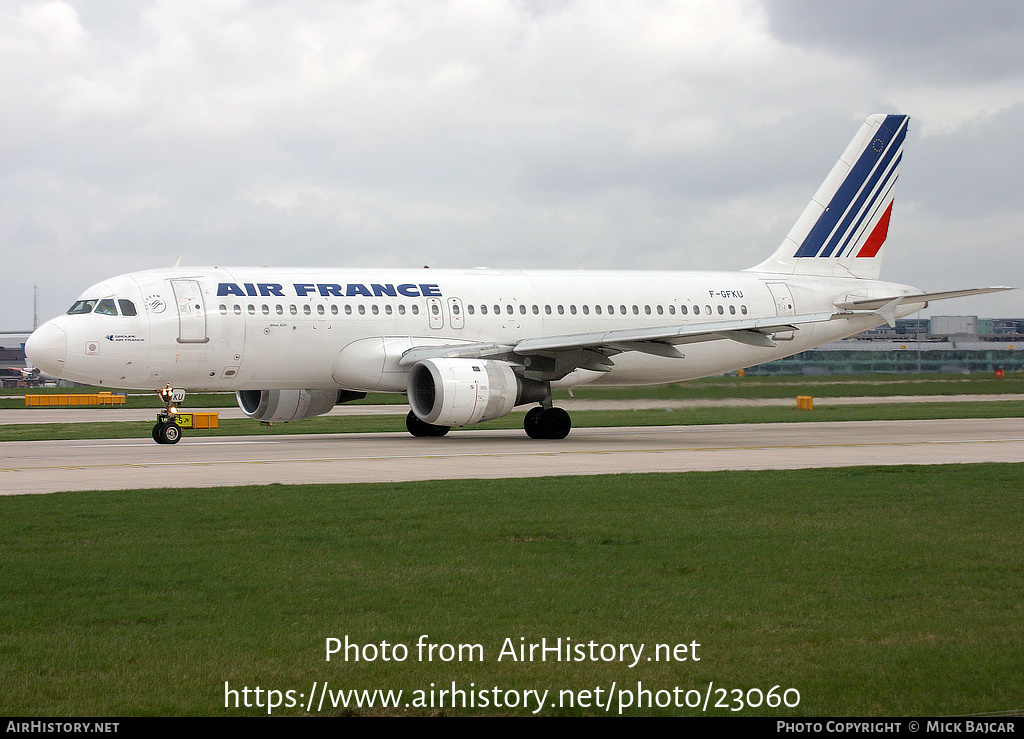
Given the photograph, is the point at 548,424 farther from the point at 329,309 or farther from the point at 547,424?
the point at 329,309

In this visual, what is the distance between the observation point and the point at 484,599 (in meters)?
8.64

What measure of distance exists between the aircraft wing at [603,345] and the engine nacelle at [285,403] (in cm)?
316

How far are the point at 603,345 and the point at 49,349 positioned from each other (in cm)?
1209

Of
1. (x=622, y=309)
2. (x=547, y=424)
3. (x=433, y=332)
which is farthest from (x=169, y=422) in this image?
(x=622, y=309)

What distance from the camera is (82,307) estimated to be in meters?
25.1

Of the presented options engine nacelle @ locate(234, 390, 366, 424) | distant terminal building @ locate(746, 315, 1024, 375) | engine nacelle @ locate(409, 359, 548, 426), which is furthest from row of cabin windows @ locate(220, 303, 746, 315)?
distant terminal building @ locate(746, 315, 1024, 375)

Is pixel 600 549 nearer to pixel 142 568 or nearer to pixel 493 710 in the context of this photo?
pixel 142 568

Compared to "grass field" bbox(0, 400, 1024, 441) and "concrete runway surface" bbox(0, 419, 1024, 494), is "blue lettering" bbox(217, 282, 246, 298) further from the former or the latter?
"grass field" bbox(0, 400, 1024, 441)

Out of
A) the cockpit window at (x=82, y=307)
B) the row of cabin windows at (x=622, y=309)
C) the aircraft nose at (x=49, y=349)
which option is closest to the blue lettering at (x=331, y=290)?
the row of cabin windows at (x=622, y=309)

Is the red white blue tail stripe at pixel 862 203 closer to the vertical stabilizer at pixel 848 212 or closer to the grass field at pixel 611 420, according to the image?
the vertical stabilizer at pixel 848 212

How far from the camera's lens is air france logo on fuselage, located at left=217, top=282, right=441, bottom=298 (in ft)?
86.0

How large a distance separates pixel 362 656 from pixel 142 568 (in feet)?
11.6

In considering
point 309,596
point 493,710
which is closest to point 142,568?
point 309,596

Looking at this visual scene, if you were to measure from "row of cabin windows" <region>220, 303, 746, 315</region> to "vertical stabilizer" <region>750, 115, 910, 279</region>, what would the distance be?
133 inches
